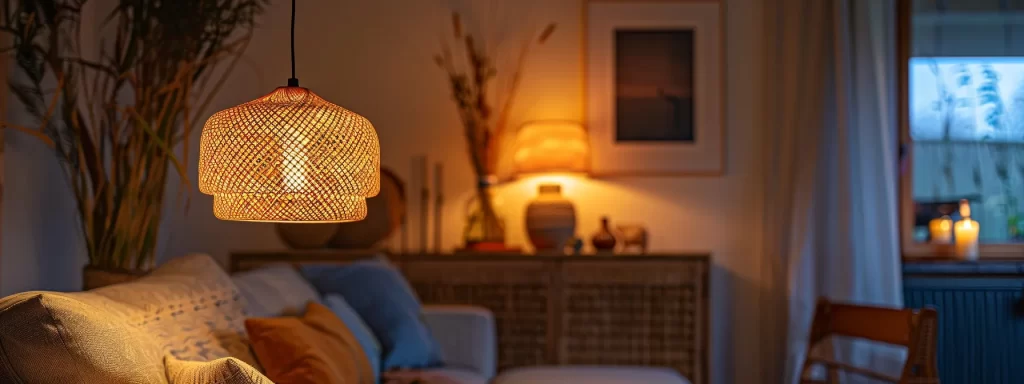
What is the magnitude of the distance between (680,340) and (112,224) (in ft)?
7.77

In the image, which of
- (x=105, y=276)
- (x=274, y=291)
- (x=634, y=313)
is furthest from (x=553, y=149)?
(x=105, y=276)

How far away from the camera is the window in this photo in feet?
14.7

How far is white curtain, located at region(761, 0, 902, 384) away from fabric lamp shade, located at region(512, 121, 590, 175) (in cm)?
92

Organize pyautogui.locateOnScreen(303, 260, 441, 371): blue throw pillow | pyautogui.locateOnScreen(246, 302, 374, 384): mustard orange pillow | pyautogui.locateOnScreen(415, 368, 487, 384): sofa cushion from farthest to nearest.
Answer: pyautogui.locateOnScreen(303, 260, 441, 371): blue throw pillow < pyautogui.locateOnScreen(415, 368, 487, 384): sofa cushion < pyautogui.locateOnScreen(246, 302, 374, 384): mustard orange pillow

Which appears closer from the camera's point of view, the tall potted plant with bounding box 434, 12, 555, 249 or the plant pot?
the plant pot

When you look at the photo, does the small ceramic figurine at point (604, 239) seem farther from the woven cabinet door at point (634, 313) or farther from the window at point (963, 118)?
the window at point (963, 118)

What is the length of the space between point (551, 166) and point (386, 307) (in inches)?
51.6

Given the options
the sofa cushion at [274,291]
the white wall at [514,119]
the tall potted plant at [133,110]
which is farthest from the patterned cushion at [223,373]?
the white wall at [514,119]

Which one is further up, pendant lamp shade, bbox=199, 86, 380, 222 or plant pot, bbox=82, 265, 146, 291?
pendant lamp shade, bbox=199, 86, 380, 222

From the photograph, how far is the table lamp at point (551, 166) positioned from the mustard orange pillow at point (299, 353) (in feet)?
6.17

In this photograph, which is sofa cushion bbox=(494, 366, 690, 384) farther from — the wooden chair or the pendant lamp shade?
the pendant lamp shade

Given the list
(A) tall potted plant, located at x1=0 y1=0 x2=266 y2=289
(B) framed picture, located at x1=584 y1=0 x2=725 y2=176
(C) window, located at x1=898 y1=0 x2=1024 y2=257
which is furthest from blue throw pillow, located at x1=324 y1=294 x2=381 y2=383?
(C) window, located at x1=898 y1=0 x2=1024 y2=257

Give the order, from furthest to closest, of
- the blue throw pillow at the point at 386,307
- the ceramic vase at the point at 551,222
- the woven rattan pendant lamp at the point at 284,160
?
the ceramic vase at the point at 551,222, the blue throw pillow at the point at 386,307, the woven rattan pendant lamp at the point at 284,160

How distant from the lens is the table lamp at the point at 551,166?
14.3 feet
